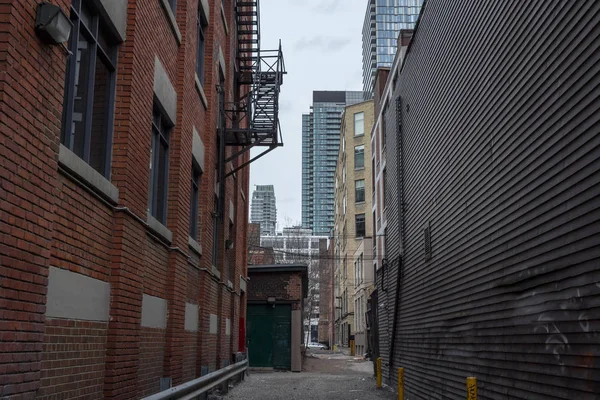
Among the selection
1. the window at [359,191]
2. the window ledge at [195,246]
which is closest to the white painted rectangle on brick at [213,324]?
the window ledge at [195,246]

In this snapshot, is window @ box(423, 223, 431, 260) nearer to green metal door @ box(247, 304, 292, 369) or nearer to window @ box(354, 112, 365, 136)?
green metal door @ box(247, 304, 292, 369)

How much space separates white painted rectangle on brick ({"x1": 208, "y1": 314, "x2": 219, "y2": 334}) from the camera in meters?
16.5

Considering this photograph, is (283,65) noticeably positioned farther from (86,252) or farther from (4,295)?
(4,295)

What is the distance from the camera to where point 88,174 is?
698 cm

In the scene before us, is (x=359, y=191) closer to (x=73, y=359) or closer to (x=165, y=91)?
(x=165, y=91)

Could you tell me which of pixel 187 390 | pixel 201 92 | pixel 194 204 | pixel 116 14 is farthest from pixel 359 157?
pixel 116 14

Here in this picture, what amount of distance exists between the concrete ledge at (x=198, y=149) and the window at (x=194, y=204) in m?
0.19

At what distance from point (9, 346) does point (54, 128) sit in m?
1.90

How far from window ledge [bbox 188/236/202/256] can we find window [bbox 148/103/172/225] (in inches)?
76.3

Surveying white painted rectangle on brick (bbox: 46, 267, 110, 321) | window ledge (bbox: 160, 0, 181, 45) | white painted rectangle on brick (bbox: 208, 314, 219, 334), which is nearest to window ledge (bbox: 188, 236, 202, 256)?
white painted rectangle on brick (bbox: 208, 314, 219, 334)

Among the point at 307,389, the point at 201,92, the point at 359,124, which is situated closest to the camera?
the point at 201,92

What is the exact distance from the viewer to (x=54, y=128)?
567cm

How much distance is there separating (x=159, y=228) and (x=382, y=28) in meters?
172

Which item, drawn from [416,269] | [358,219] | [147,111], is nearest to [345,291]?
[358,219]
